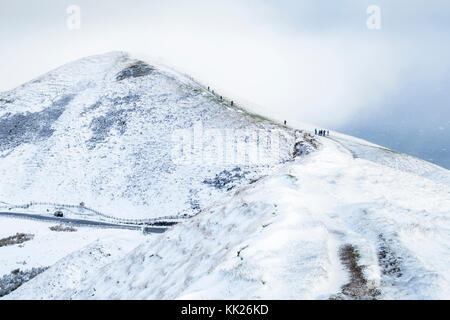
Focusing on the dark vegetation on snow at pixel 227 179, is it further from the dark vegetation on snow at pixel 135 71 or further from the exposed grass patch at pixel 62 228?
the dark vegetation on snow at pixel 135 71

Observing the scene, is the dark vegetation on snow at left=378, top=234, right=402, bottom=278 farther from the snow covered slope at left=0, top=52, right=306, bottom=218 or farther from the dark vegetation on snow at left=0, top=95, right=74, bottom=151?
the dark vegetation on snow at left=0, top=95, right=74, bottom=151

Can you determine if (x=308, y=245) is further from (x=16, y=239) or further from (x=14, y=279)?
(x=16, y=239)

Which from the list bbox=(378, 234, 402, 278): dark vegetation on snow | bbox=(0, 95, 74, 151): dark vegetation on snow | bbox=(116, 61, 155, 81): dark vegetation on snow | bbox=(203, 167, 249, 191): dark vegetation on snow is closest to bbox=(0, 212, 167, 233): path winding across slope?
bbox=(203, 167, 249, 191): dark vegetation on snow

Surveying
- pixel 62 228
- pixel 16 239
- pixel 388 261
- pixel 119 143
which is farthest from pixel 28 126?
pixel 388 261

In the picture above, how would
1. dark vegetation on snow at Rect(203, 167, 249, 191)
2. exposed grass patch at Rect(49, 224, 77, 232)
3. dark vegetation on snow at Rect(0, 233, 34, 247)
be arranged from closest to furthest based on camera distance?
dark vegetation on snow at Rect(0, 233, 34, 247) < exposed grass patch at Rect(49, 224, 77, 232) < dark vegetation on snow at Rect(203, 167, 249, 191)

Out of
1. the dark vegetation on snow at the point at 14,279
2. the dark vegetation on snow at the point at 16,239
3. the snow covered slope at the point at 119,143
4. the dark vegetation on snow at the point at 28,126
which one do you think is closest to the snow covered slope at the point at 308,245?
the dark vegetation on snow at the point at 14,279

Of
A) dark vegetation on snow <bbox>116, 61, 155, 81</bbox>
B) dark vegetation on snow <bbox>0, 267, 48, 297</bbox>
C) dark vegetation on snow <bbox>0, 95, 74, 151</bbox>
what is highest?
dark vegetation on snow <bbox>116, 61, 155, 81</bbox>
